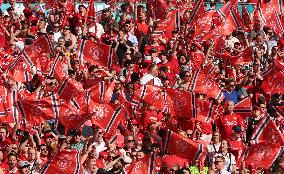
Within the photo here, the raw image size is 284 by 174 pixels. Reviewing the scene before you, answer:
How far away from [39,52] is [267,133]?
4030 mm

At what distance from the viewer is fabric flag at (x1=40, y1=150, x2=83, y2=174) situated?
13.9 m

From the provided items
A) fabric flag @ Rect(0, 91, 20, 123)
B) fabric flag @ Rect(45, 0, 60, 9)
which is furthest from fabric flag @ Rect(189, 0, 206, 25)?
fabric flag @ Rect(0, 91, 20, 123)

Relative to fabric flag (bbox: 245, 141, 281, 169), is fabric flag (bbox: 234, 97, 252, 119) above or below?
above

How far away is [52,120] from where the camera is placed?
51.7 ft

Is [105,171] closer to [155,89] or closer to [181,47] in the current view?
[155,89]

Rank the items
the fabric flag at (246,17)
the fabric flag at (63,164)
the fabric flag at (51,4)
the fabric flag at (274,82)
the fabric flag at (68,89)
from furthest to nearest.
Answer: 1. the fabric flag at (246,17)
2. the fabric flag at (51,4)
3. the fabric flag at (274,82)
4. the fabric flag at (68,89)
5. the fabric flag at (63,164)

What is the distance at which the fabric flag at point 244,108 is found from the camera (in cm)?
1687

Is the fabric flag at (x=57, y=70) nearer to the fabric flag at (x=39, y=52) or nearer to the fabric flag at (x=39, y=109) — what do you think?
the fabric flag at (x=39, y=52)

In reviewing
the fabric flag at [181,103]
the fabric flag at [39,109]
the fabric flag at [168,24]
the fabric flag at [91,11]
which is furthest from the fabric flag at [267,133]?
the fabric flag at [91,11]

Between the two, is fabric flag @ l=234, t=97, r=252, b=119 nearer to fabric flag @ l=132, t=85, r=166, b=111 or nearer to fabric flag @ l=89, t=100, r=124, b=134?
fabric flag @ l=132, t=85, r=166, b=111

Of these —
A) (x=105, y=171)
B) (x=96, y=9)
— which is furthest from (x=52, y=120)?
(x=96, y=9)

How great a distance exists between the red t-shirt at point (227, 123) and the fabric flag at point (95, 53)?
2283 mm

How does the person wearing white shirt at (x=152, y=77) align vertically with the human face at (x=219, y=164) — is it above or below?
above

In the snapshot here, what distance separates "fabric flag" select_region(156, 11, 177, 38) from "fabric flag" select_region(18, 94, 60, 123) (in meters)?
3.77
